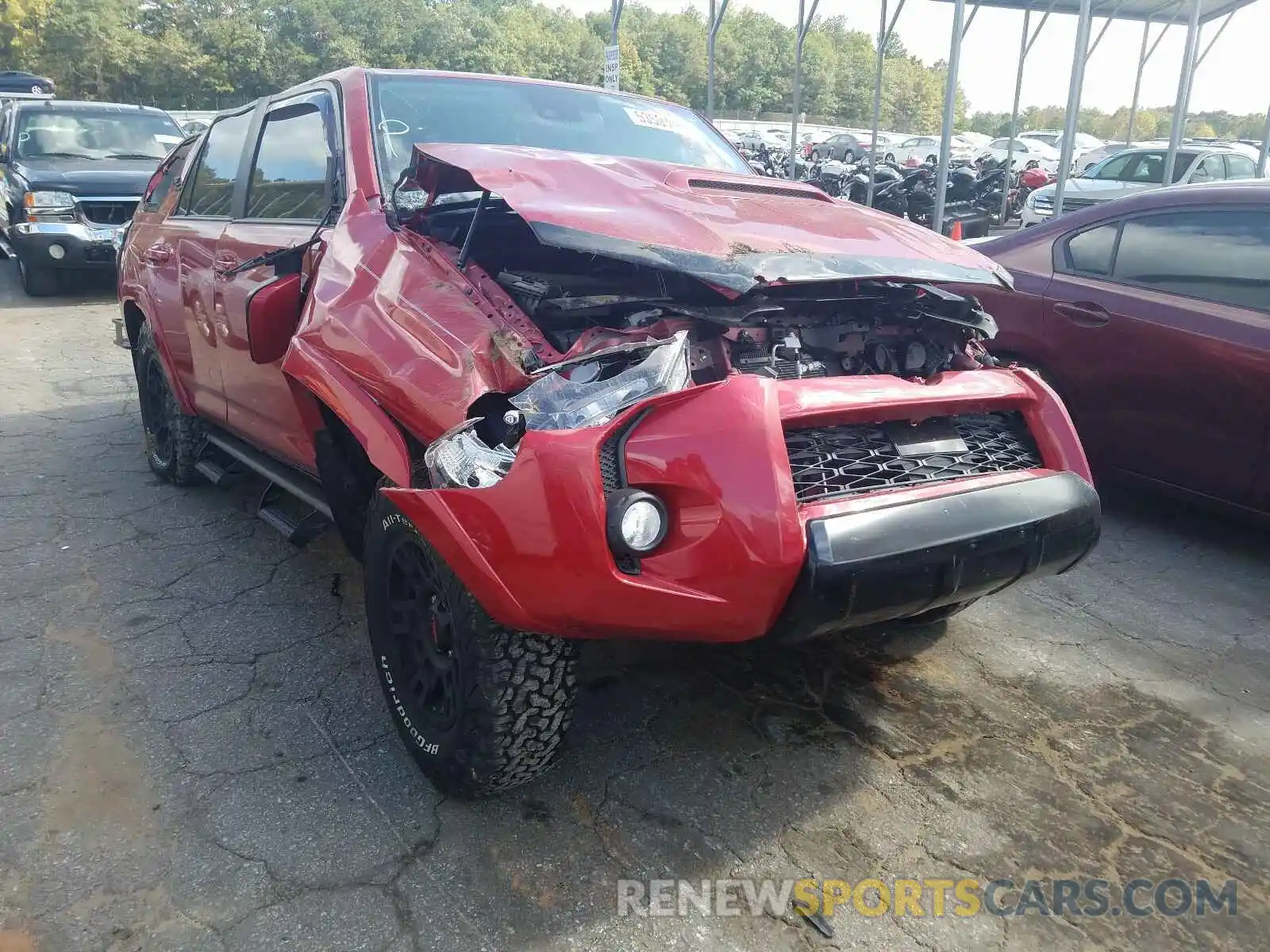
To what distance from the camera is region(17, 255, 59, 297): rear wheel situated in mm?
10078

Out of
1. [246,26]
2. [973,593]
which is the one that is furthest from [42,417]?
[246,26]

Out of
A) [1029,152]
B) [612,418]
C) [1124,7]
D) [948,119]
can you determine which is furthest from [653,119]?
[1029,152]

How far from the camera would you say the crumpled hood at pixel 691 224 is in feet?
7.20

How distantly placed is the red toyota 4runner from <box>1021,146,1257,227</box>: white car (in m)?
11.5

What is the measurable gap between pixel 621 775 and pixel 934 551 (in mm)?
1046

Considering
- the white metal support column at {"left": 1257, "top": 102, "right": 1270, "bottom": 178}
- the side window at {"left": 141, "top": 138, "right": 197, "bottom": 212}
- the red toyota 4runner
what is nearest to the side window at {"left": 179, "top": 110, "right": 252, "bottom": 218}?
the side window at {"left": 141, "top": 138, "right": 197, "bottom": 212}

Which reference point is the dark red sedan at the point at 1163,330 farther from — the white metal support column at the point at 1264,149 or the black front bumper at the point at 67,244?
the black front bumper at the point at 67,244

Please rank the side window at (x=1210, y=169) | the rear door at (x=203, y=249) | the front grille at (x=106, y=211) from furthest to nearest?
the side window at (x=1210, y=169)
the front grille at (x=106, y=211)
the rear door at (x=203, y=249)

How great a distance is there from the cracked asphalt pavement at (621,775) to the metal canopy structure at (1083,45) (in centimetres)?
621

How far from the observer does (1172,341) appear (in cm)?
391

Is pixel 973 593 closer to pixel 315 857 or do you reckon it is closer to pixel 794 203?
pixel 794 203

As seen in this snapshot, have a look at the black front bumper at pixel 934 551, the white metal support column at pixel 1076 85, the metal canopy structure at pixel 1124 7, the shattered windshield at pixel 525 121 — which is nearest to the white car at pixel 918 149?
the metal canopy structure at pixel 1124 7

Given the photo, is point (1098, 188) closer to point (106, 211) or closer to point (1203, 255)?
point (1203, 255)

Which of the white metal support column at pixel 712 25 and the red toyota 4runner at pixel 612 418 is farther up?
the white metal support column at pixel 712 25
